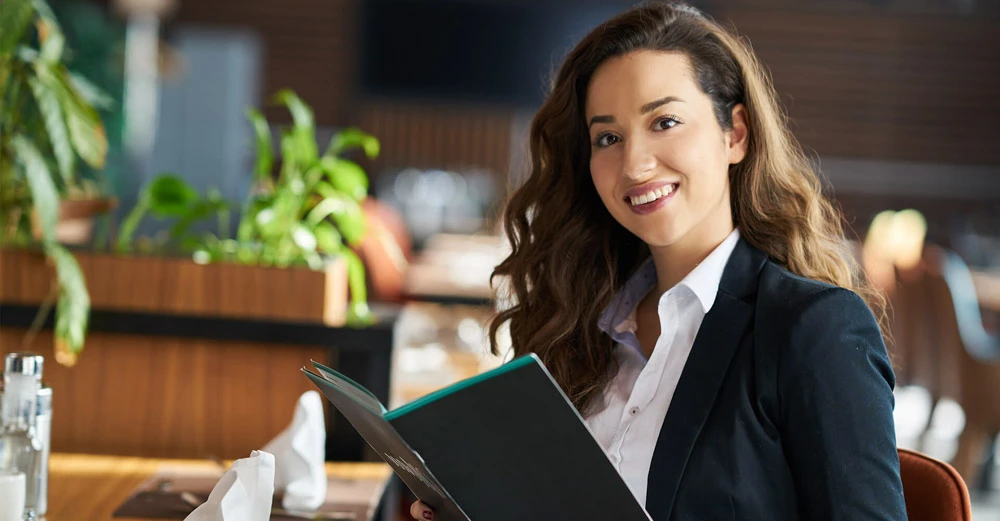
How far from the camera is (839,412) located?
4.00 feet

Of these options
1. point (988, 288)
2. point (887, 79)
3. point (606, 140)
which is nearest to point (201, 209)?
point (606, 140)

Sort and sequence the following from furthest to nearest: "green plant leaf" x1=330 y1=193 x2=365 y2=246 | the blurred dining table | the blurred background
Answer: the blurred background → the blurred dining table → "green plant leaf" x1=330 y1=193 x2=365 y2=246

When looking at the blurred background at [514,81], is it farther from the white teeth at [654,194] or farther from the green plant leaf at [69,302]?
the white teeth at [654,194]

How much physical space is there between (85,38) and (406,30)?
289 cm

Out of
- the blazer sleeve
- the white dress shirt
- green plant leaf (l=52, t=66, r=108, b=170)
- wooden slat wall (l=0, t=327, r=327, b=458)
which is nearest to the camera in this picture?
the blazer sleeve

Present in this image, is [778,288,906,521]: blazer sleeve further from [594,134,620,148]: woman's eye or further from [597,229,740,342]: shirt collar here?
[594,134,620,148]: woman's eye

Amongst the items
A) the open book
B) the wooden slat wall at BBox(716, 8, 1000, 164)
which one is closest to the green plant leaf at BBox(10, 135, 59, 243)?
the open book

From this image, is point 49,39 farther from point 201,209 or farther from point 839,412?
point 839,412

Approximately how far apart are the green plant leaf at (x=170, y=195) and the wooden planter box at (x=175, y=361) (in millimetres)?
140

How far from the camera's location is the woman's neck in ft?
5.09

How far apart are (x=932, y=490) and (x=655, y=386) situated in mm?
375

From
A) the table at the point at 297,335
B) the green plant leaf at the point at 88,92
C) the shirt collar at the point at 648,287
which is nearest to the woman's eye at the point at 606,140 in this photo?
the shirt collar at the point at 648,287

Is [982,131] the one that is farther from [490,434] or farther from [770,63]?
[490,434]

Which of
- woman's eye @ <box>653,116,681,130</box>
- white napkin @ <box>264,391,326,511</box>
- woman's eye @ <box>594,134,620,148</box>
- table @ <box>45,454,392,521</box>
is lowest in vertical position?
table @ <box>45,454,392,521</box>
